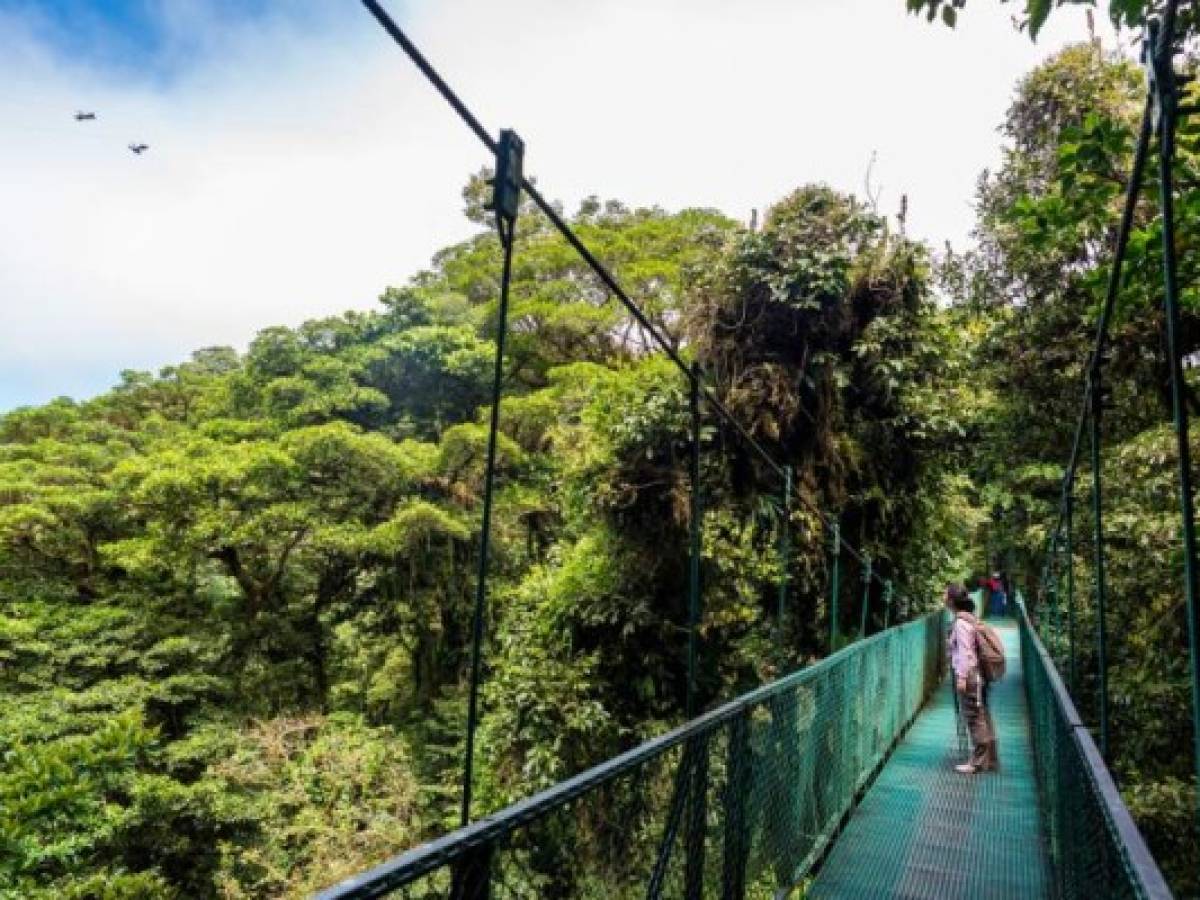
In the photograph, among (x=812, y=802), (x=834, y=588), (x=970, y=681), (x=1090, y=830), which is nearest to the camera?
(x=1090, y=830)

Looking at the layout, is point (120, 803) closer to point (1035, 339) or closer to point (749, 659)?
point (749, 659)

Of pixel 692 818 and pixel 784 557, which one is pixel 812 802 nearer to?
pixel 692 818

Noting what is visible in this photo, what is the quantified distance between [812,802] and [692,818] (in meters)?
1.10

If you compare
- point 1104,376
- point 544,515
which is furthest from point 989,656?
point 544,515

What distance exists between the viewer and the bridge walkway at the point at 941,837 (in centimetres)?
246

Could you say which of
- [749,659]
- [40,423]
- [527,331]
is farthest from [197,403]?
[749,659]

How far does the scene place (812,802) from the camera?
101 inches

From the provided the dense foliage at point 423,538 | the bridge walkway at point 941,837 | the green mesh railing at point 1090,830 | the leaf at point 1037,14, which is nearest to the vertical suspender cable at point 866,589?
the dense foliage at point 423,538

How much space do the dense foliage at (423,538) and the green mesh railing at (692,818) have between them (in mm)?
2191

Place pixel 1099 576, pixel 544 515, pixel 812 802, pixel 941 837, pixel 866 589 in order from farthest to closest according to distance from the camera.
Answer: pixel 544 515
pixel 866 589
pixel 941 837
pixel 812 802
pixel 1099 576

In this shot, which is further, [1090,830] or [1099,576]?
[1099,576]

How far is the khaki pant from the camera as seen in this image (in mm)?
3699

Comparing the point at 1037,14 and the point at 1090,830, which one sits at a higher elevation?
the point at 1037,14

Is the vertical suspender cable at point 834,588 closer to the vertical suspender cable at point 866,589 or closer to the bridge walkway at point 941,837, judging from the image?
the vertical suspender cable at point 866,589
